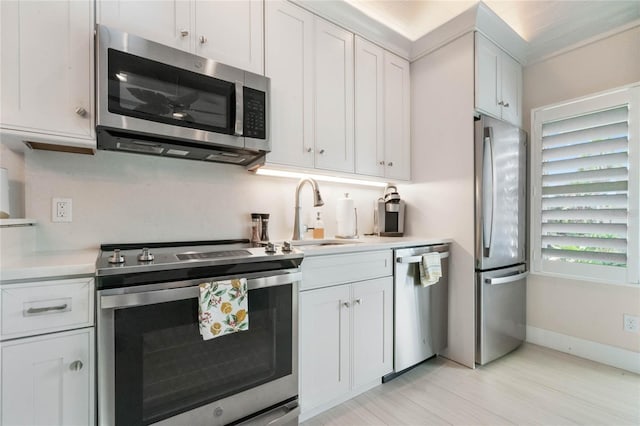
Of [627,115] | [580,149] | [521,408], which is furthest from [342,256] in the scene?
[627,115]

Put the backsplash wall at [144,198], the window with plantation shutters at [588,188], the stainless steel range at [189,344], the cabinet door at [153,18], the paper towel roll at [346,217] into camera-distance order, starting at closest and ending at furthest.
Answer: the stainless steel range at [189,344] → the cabinet door at [153,18] → the backsplash wall at [144,198] → the window with plantation shutters at [588,188] → the paper towel roll at [346,217]

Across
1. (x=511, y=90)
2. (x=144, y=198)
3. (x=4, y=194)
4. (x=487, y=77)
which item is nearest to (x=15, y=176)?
(x=4, y=194)

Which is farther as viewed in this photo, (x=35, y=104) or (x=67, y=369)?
(x=35, y=104)

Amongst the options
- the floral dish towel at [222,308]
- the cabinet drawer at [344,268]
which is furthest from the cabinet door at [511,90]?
the floral dish towel at [222,308]

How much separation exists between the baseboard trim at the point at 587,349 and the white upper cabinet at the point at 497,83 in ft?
6.16

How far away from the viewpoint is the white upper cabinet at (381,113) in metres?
2.29

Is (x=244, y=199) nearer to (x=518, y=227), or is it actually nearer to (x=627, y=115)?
(x=518, y=227)

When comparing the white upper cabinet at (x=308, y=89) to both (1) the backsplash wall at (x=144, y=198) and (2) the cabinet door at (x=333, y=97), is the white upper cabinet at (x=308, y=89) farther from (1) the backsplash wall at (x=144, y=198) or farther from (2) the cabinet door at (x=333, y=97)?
(1) the backsplash wall at (x=144, y=198)

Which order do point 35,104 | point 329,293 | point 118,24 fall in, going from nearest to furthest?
point 35,104 < point 118,24 < point 329,293

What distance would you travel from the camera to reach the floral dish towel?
121 centimetres

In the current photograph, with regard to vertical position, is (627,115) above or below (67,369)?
above

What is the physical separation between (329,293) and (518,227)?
1.83 m

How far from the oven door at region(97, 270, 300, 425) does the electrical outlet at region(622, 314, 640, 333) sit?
99.4 inches

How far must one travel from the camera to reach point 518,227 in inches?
98.9
